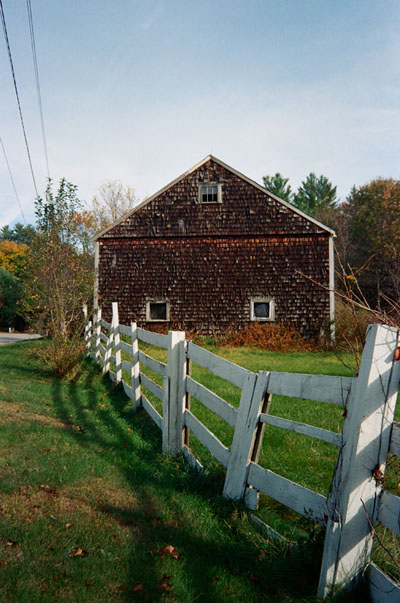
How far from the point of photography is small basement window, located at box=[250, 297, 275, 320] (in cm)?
1888

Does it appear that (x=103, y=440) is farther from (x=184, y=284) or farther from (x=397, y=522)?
(x=184, y=284)

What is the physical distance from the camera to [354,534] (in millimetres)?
2619

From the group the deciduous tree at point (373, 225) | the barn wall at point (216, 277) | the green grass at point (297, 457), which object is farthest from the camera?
the deciduous tree at point (373, 225)

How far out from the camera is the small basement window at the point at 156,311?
1921cm

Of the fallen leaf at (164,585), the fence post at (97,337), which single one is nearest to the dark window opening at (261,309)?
the fence post at (97,337)

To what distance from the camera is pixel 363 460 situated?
2.59 metres

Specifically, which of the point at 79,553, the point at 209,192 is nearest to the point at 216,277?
the point at 209,192

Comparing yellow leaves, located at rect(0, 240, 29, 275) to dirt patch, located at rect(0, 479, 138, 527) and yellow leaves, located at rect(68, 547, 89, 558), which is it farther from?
yellow leaves, located at rect(68, 547, 89, 558)

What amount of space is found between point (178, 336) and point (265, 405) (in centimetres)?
189

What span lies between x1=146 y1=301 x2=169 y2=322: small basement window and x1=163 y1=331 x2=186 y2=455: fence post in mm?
13896

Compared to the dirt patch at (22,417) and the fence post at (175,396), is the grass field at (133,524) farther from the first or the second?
the fence post at (175,396)

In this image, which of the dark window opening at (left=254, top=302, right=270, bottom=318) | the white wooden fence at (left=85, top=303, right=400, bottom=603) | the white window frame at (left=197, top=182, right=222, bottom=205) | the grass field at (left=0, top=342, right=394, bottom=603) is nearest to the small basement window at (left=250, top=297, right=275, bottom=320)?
the dark window opening at (left=254, top=302, right=270, bottom=318)

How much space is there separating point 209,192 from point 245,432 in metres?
16.5

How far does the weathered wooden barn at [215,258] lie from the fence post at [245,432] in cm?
1512
